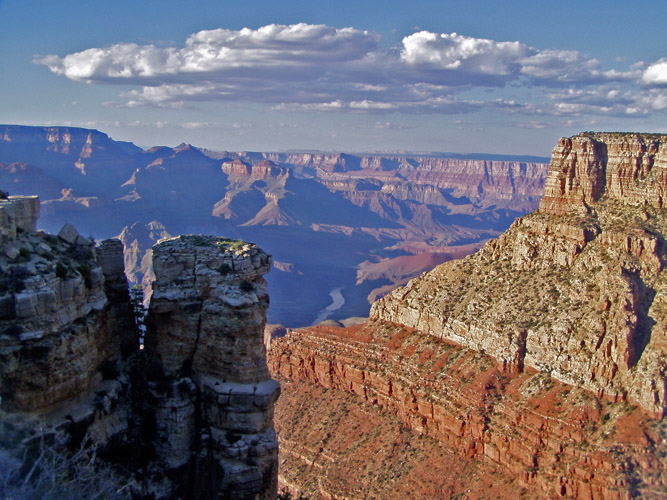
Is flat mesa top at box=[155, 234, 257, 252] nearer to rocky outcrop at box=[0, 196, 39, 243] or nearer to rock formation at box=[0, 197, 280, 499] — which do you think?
rock formation at box=[0, 197, 280, 499]

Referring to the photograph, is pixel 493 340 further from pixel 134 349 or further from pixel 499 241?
pixel 134 349

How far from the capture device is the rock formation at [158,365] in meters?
22.9

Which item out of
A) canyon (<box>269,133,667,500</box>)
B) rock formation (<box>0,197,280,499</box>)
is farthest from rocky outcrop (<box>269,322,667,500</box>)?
rock formation (<box>0,197,280,499</box>)

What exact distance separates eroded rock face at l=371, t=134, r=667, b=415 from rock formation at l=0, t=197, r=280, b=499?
33432 mm

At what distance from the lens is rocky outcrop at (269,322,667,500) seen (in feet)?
141

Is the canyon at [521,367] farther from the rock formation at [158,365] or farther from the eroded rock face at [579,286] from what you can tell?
the rock formation at [158,365]

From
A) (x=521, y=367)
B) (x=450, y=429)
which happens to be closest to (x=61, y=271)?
(x=450, y=429)

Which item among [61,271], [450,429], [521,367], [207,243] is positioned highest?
[207,243]

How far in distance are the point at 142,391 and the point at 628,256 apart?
152 ft

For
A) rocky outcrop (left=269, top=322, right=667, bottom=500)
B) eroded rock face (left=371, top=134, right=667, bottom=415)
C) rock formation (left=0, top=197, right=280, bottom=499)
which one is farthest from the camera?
eroded rock face (left=371, top=134, right=667, bottom=415)

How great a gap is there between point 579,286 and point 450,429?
729 inches

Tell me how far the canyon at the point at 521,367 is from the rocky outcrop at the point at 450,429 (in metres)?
0.13

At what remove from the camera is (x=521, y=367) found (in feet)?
178

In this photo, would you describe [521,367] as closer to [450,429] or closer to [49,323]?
[450,429]
